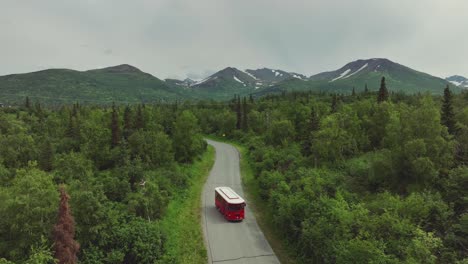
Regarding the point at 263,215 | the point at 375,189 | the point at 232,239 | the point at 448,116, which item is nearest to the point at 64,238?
the point at 232,239

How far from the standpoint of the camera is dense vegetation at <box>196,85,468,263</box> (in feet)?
48.4

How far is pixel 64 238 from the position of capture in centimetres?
1634

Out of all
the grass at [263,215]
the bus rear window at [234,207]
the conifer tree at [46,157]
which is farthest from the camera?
the conifer tree at [46,157]

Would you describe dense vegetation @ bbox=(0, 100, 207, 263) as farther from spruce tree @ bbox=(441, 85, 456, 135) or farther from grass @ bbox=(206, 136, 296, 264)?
spruce tree @ bbox=(441, 85, 456, 135)

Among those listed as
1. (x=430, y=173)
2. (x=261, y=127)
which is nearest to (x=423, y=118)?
(x=430, y=173)

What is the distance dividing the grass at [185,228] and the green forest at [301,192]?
244 millimetres

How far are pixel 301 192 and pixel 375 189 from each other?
388 inches

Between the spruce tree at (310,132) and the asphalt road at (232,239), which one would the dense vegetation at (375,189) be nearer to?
the spruce tree at (310,132)

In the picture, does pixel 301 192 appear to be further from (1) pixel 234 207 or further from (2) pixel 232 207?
(2) pixel 232 207

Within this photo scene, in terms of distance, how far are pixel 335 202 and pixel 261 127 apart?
2227 inches

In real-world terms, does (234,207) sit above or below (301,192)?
below

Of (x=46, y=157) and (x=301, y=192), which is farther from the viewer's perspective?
(x=46, y=157)

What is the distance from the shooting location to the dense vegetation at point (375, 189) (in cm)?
1474

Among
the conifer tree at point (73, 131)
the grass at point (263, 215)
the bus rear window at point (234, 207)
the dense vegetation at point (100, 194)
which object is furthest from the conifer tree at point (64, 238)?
the conifer tree at point (73, 131)
